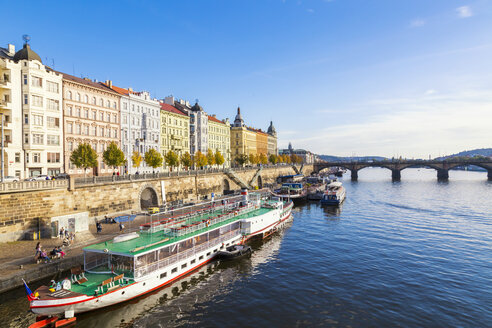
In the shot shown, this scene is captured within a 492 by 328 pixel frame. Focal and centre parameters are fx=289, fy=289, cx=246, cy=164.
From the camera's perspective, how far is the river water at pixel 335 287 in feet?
65.6

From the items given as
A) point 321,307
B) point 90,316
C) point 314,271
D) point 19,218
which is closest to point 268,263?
point 314,271

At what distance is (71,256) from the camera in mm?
26656

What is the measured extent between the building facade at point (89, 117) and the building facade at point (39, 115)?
266 centimetres

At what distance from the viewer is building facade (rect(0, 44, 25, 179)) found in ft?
137

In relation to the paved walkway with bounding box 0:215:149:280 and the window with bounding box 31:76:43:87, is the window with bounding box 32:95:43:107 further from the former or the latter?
the paved walkway with bounding box 0:215:149:280

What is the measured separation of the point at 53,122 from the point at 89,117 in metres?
9.31

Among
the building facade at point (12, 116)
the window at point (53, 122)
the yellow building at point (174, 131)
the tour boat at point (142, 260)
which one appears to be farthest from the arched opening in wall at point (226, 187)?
the building facade at point (12, 116)

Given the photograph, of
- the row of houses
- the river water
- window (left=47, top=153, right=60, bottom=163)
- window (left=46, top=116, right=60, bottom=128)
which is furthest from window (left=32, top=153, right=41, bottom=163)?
the river water

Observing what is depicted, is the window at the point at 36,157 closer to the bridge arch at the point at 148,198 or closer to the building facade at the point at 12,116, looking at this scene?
the building facade at the point at 12,116

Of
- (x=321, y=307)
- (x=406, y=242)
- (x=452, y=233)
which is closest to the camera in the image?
(x=321, y=307)

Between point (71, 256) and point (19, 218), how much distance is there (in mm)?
9820


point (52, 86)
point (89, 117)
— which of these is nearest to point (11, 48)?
point (52, 86)

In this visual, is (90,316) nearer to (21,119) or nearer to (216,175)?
(21,119)

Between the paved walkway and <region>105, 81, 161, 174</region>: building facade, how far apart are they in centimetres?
3152
